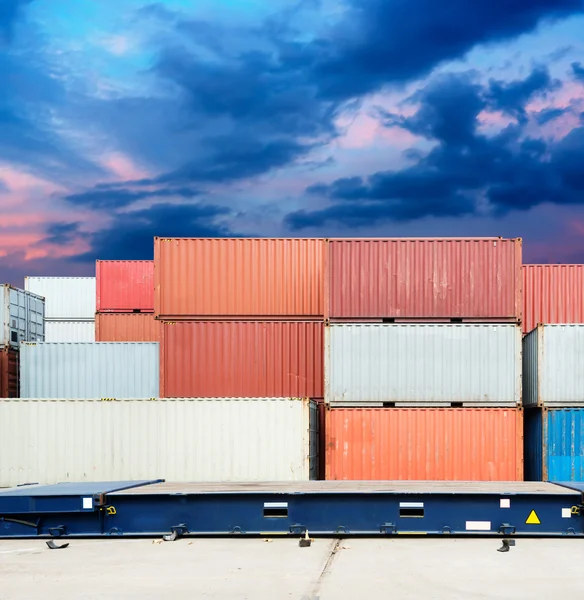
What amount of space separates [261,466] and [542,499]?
326 inches

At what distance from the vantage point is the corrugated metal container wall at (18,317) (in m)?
27.2

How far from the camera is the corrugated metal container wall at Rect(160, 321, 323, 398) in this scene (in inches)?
932

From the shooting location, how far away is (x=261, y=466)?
20.6 meters

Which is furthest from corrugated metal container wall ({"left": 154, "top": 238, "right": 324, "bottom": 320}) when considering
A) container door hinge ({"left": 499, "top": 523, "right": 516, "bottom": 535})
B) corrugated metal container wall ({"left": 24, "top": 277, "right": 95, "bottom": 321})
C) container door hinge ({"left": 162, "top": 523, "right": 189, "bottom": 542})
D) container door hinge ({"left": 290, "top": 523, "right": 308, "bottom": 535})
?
corrugated metal container wall ({"left": 24, "top": 277, "right": 95, "bottom": 321})

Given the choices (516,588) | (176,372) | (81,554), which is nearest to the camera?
(516,588)

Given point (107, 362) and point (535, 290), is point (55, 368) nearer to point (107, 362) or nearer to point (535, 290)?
point (107, 362)

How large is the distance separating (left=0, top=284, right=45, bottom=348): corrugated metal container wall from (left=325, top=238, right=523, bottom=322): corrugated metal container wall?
1253 cm

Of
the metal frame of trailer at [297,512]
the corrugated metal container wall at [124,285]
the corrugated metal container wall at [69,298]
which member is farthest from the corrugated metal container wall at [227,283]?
the corrugated metal container wall at [69,298]

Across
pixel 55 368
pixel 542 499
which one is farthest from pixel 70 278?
pixel 542 499

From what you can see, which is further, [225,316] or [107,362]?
[107,362]

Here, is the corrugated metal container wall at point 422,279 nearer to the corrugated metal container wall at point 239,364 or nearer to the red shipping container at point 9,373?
the corrugated metal container wall at point 239,364

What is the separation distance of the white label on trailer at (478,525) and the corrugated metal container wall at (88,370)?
1353 centimetres

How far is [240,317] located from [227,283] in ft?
3.90

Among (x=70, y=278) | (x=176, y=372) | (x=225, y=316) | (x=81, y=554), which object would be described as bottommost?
(x=81, y=554)
